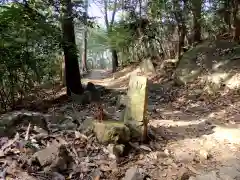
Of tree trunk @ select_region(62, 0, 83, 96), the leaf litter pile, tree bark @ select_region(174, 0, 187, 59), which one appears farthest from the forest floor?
tree bark @ select_region(174, 0, 187, 59)

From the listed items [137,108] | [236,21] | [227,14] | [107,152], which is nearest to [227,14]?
[227,14]

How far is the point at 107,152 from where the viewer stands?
5457 mm

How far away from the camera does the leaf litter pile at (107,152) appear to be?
4715 millimetres

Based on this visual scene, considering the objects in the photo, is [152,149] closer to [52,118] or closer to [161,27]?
[52,118]

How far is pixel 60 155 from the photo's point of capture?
4840mm

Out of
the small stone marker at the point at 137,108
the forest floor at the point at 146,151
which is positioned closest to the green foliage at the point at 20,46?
the forest floor at the point at 146,151

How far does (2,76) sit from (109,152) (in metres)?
5.71

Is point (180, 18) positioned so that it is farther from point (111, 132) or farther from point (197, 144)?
point (111, 132)

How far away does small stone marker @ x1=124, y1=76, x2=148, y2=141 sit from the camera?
6203 mm

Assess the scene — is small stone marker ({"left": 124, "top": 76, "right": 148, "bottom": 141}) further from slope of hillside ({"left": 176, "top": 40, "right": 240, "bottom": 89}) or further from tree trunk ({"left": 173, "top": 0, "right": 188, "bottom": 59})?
tree trunk ({"left": 173, "top": 0, "right": 188, "bottom": 59})

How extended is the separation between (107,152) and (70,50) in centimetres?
642

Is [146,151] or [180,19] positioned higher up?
[180,19]

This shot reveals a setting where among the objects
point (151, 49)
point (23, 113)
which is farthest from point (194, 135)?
point (151, 49)

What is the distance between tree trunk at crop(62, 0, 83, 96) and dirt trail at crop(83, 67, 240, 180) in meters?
3.88
